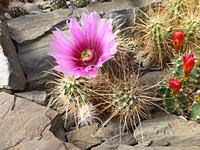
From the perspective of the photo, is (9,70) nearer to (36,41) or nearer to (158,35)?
(36,41)

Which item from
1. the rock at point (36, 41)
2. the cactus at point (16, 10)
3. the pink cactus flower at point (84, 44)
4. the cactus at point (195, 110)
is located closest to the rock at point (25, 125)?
the rock at point (36, 41)

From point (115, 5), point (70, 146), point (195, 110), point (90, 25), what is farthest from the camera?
point (115, 5)

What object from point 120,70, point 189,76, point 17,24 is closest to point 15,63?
point 17,24

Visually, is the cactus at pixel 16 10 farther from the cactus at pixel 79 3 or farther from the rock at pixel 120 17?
the rock at pixel 120 17

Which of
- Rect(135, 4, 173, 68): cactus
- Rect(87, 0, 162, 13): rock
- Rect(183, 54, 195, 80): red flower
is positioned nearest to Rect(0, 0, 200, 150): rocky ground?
Rect(135, 4, 173, 68): cactus

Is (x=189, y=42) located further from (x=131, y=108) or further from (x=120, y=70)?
(x=131, y=108)

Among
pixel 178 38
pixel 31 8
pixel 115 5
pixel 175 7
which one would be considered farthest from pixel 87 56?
pixel 31 8

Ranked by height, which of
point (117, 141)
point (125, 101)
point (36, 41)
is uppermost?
point (36, 41)

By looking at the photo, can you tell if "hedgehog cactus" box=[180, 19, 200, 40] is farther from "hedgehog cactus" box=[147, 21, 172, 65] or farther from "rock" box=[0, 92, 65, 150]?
"rock" box=[0, 92, 65, 150]
